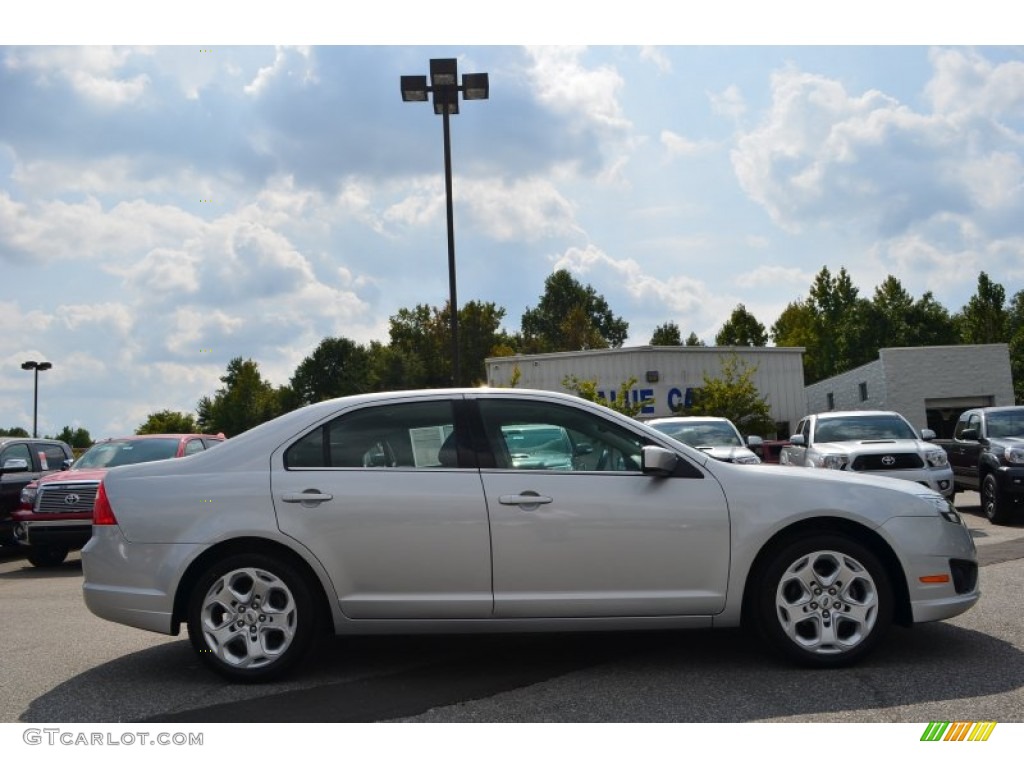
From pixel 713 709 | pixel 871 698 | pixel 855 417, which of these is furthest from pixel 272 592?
pixel 855 417

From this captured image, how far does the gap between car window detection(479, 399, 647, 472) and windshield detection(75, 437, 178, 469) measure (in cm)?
934

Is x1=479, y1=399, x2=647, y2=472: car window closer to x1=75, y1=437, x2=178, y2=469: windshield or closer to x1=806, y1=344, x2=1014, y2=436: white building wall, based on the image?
x1=75, y1=437, x2=178, y2=469: windshield

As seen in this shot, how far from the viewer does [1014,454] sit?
13.7 metres

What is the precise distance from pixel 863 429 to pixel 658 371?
21.6m

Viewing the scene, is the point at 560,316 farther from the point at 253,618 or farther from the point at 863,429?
the point at 253,618

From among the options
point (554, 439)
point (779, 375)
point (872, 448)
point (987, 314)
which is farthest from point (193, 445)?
point (987, 314)

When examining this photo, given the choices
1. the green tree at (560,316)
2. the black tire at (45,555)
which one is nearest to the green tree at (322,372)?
the green tree at (560,316)

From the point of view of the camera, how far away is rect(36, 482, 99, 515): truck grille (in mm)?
12789

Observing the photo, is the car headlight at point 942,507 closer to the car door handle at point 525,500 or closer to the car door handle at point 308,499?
the car door handle at point 525,500

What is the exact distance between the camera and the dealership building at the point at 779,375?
36.0 metres

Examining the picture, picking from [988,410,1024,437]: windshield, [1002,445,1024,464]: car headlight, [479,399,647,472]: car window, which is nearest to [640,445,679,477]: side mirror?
[479,399,647,472]: car window

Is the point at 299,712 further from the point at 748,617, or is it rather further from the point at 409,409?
the point at 748,617

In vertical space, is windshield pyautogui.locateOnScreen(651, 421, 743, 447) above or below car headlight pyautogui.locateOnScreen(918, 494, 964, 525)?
above
